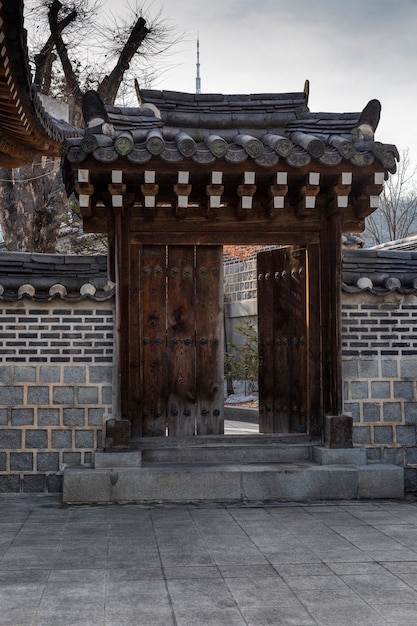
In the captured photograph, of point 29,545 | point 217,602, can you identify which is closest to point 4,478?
point 29,545

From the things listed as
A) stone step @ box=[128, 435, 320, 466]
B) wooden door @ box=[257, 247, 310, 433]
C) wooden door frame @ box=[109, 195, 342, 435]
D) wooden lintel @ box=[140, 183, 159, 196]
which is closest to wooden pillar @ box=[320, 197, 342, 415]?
wooden door frame @ box=[109, 195, 342, 435]

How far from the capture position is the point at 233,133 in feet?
26.0

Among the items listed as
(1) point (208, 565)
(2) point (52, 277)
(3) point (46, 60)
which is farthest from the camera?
(3) point (46, 60)

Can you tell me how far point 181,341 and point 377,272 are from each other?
2394mm

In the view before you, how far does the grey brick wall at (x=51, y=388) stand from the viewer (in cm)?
759

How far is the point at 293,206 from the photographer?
26.5ft

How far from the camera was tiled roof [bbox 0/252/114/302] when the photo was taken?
7.61m

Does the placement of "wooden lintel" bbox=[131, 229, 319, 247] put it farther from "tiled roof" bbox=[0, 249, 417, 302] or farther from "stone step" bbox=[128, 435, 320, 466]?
"stone step" bbox=[128, 435, 320, 466]

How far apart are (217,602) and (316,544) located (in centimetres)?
152

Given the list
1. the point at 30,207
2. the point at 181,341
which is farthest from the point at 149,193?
the point at 30,207

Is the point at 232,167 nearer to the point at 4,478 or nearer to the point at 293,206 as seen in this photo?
the point at 293,206

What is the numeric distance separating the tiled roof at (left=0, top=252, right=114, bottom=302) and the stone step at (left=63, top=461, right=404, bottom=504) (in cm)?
187

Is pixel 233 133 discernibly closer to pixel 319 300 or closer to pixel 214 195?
pixel 214 195

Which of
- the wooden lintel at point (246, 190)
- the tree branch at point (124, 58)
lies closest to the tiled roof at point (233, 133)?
the wooden lintel at point (246, 190)
